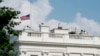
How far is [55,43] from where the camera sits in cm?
7338

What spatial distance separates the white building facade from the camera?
2840 inches

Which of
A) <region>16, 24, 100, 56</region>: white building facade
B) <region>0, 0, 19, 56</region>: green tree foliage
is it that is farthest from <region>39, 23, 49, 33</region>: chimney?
<region>0, 0, 19, 56</region>: green tree foliage

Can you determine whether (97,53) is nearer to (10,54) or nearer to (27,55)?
(27,55)

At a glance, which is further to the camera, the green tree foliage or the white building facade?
the white building facade

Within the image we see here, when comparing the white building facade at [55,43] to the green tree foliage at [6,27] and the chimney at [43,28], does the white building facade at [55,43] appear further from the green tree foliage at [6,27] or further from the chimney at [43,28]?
the green tree foliage at [6,27]

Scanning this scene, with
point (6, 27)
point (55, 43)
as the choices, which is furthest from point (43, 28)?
point (6, 27)

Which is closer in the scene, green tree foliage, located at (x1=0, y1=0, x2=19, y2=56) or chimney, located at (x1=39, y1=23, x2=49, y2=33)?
green tree foliage, located at (x1=0, y1=0, x2=19, y2=56)

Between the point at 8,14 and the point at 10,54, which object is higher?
the point at 8,14

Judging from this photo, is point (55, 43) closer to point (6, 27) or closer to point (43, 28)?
point (43, 28)

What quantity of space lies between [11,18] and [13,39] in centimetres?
2345

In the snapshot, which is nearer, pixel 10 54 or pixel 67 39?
pixel 10 54

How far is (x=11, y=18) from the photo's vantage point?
49688mm

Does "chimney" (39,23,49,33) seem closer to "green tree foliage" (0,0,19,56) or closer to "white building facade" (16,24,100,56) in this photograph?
"white building facade" (16,24,100,56)

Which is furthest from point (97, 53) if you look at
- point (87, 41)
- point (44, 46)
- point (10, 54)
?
point (10, 54)
